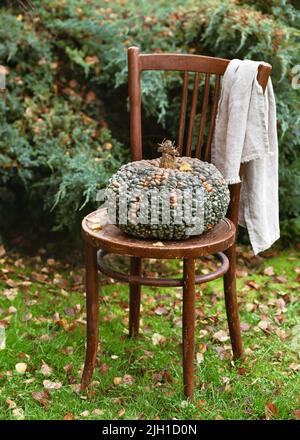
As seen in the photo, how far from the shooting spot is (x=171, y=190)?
231 cm

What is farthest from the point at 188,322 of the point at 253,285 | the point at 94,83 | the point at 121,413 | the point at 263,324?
the point at 94,83

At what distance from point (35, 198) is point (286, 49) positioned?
175cm

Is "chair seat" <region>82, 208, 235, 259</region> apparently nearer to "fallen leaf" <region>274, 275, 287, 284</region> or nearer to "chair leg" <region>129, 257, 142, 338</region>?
"chair leg" <region>129, 257, 142, 338</region>

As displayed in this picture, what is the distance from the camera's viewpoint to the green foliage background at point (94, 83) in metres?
3.68

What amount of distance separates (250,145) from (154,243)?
624 mm

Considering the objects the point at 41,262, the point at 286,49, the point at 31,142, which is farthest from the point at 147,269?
the point at 286,49

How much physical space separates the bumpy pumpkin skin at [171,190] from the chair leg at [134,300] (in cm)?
54

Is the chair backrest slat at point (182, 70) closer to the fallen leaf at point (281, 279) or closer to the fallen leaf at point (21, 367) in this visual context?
the fallen leaf at point (21, 367)

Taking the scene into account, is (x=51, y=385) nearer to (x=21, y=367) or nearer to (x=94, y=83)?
(x=21, y=367)

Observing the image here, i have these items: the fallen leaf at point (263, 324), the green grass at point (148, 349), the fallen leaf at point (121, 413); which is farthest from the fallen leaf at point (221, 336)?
the fallen leaf at point (121, 413)

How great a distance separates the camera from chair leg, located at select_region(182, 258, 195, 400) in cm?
240

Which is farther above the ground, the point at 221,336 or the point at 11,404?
the point at 11,404

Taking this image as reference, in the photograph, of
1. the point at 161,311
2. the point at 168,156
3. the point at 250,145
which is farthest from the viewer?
the point at 161,311

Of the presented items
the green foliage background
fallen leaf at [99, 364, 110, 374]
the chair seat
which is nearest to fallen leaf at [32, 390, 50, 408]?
fallen leaf at [99, 364, 110, 374]
